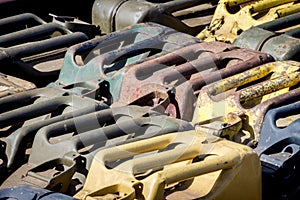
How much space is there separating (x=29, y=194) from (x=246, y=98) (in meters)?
1.13

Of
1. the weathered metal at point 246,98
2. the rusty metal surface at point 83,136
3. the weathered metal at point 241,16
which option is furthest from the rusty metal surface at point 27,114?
the weathered metal at point 241,16

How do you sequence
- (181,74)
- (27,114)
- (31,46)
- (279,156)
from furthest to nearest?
1. (31,46)
2. (181,74)
3. (27,114)
4. (279,156)

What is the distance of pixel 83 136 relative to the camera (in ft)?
10.7

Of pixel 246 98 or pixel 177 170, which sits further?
pixel 246 98

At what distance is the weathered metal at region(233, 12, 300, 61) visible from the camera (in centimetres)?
402

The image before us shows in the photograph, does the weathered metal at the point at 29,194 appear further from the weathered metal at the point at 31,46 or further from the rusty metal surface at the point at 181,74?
the weathered metal at the point at 31,46

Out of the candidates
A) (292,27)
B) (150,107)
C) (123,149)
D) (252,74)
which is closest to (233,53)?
(252,74)

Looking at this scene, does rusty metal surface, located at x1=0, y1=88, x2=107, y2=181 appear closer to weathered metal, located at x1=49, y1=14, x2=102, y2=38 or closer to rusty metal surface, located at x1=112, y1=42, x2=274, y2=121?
rusty metal surface, located at x1=112, y1=42, x2=274, y2=121

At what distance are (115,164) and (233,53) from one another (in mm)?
1127

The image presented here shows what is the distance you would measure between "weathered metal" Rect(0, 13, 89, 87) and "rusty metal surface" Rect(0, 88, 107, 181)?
1.95 ft

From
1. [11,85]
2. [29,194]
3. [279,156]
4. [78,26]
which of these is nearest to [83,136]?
[29,194]

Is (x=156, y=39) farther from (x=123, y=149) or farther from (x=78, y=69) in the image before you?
(x=123, y=149)

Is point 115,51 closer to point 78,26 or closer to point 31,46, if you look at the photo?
point 31,46

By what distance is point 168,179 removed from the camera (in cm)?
275
